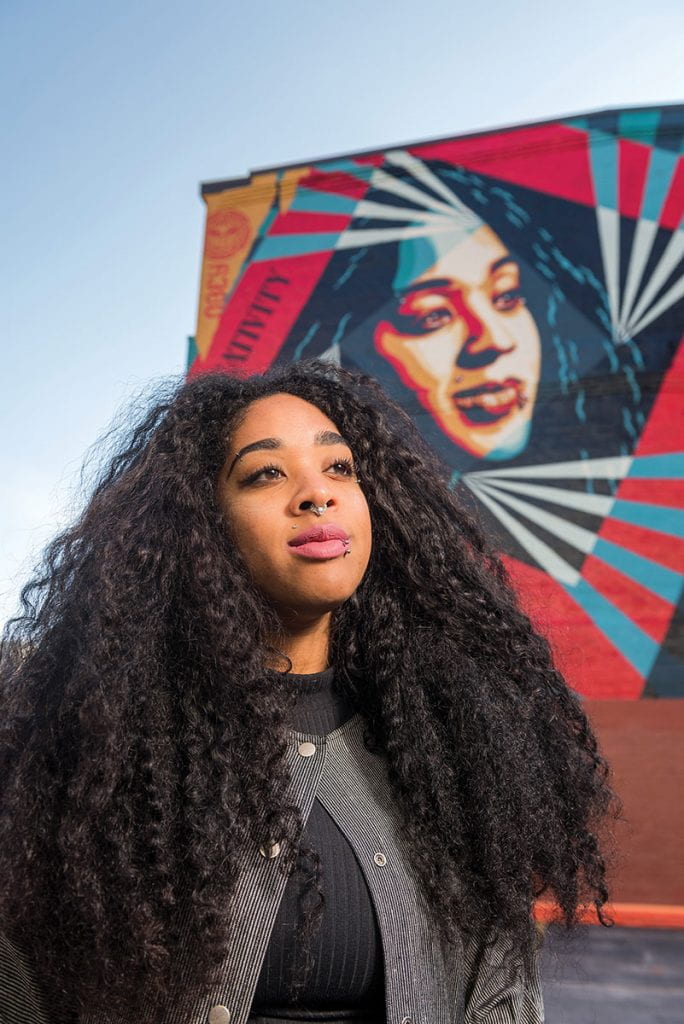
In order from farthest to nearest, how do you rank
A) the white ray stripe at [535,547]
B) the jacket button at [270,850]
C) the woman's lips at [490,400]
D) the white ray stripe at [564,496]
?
the woman's lips at [490,400], the white ray stripe at [564,496], the white ray stripe at [535,547], the jacket button at [270,850]

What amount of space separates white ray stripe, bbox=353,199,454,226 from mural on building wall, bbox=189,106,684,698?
2cm

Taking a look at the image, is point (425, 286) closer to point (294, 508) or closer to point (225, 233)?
point (225, 233)

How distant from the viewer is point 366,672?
1.90 metres

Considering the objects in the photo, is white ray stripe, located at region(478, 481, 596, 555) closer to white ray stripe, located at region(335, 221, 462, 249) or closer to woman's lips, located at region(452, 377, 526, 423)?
woman's lips, located at region(452, 377, 526, 423)

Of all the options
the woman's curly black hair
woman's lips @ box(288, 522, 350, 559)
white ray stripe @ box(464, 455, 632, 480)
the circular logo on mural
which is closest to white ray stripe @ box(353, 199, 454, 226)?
the circular logo on mural

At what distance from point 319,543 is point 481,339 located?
28.7 ft

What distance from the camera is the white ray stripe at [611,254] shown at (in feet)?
31.4

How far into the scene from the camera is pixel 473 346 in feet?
32.9

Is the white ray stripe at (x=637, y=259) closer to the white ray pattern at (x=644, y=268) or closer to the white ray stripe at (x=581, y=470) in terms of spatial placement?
the white ray pattern at (x=644, y=268)

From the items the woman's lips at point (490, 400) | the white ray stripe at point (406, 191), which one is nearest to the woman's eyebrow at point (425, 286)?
the white ray stripe at point (406, 191)

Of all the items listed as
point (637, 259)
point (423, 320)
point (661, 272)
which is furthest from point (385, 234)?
point (661, 272)

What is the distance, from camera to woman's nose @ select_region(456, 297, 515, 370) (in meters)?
9.95

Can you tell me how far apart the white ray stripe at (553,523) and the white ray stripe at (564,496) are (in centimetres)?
9

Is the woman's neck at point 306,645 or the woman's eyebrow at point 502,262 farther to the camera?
the woman's eyebrow at point 502,262
